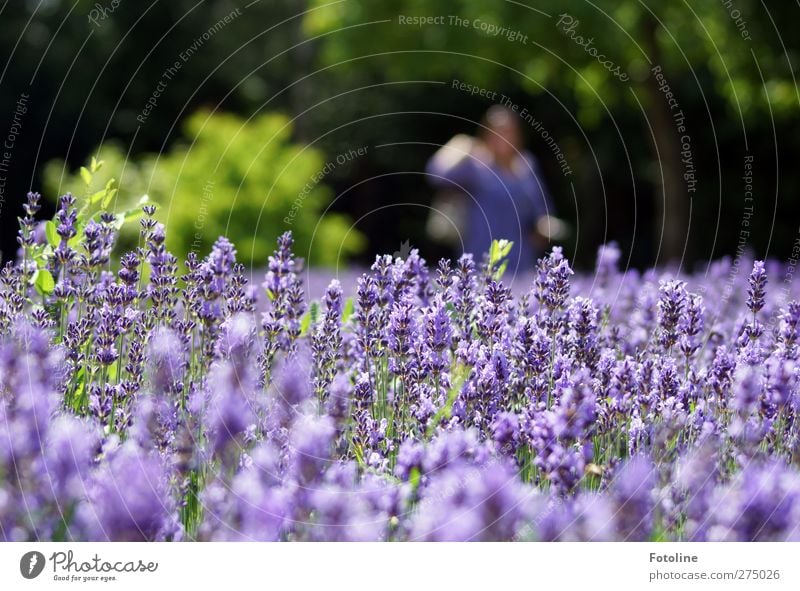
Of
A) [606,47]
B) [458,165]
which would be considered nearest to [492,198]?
[458,165]

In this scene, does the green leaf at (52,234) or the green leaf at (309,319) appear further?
the green leaf at (309,319)

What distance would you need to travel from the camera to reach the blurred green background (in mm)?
14523

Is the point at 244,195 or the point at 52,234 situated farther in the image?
the point at 244,195

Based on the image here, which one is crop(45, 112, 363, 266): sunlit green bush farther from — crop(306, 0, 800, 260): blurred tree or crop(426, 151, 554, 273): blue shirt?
crop(426, 151, 554, 273): blue shirt

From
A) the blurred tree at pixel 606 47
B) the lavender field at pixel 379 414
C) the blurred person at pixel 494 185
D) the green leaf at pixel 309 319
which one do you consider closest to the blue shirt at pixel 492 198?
the blurred person at pixel 494 185

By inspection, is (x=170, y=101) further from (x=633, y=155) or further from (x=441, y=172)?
(x=441, y=172)

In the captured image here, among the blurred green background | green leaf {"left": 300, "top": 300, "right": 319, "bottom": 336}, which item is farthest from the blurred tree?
green leaf {"left": 300, "top": 300, "right": 319, "bottom": 336}

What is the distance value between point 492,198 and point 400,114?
14.6 metres

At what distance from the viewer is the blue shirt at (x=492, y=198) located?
10195mm

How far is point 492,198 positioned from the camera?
10.4m

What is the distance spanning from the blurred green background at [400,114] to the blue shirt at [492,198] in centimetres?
55

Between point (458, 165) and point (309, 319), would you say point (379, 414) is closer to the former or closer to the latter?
point (309, 319)

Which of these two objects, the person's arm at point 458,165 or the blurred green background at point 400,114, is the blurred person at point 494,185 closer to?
the person's arm at point 458,165

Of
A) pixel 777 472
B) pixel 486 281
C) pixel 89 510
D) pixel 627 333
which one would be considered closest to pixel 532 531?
pixel 777 472
